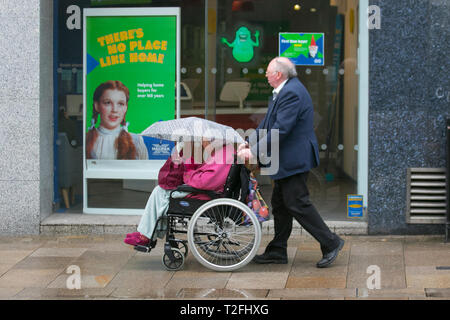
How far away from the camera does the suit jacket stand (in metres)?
6.82

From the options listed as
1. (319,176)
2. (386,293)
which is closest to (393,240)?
(319,176)

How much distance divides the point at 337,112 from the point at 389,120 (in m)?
0.61

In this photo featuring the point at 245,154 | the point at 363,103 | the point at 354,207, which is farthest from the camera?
the point at 354,207

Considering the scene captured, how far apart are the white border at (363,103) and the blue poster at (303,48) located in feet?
1.38

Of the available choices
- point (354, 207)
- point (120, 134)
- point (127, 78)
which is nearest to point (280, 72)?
point (354, 207)

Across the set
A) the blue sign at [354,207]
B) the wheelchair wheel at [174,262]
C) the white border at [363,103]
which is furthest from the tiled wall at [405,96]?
the wheelchair wheel at [174,262]

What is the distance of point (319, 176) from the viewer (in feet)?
28.8

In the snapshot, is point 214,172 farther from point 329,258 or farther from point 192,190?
point 329,258

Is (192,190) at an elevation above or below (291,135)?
below

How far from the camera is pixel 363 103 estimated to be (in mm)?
8477

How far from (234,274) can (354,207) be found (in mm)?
2159

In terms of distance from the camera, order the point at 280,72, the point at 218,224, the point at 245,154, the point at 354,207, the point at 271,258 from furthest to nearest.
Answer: the point at 354,207, the point at 271,258, the point at 280,72, the point at 218,224, the point at 245,154

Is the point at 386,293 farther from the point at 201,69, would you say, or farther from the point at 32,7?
the point at 32,7

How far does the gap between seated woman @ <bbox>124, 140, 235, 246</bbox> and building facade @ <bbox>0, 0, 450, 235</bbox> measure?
5.40 feet
